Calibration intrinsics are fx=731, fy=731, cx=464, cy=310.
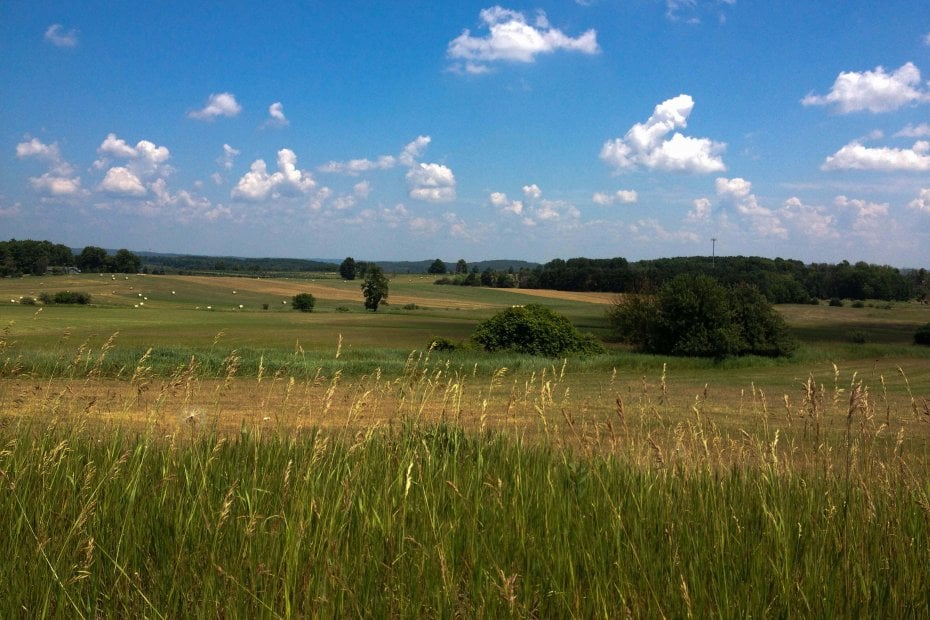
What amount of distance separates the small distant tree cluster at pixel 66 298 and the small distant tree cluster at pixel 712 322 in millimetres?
48317

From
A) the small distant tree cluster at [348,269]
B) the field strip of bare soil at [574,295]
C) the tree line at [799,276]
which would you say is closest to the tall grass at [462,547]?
the tree line at [799,276]

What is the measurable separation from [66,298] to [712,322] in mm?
52156

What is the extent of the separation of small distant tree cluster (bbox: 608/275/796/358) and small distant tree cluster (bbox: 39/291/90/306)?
159 ft

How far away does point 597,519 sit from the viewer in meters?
4.31

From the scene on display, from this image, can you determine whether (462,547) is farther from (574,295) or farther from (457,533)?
(574,295)

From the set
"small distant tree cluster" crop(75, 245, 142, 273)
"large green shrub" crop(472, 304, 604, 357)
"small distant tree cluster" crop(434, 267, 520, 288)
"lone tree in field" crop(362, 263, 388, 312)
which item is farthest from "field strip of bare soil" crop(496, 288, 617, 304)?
"small distant tree cluster" crop(75, 245, 142, 273)

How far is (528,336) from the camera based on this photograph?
3173cm

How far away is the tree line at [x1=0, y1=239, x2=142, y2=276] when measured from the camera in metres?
90.1

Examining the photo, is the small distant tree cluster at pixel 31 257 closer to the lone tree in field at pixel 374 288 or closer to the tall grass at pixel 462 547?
the lone tree in field at pixel 374 288

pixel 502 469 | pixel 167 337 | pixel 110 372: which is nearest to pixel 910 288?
pixel 167 337

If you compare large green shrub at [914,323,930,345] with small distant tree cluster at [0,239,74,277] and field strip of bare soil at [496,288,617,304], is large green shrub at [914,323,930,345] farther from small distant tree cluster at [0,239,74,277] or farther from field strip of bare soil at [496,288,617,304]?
small distant tree cluster at [0,239,74,277]

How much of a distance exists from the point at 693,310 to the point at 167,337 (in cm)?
2675

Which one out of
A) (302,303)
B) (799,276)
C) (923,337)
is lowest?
(302,303)

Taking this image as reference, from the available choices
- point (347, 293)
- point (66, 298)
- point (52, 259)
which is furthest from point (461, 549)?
point (52, 259)
